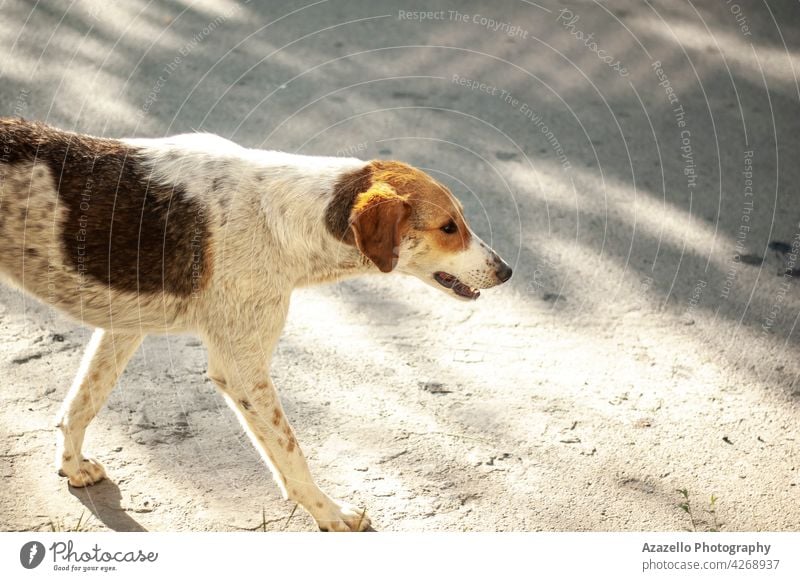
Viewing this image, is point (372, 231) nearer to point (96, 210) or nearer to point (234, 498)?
point (96, 210)

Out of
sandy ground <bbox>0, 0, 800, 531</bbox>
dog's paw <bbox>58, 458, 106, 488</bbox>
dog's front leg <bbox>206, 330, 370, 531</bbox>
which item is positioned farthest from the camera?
sandy ground <bbox>0, 0, 800, 531</bbox>

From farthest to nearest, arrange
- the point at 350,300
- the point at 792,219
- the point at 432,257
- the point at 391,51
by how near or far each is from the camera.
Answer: the point at 391,51
the point at 792,219
the point at 350,300
the point at 432,257

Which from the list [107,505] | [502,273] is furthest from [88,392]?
[502,273]

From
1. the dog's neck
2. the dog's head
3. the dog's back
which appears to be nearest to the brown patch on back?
the dog's back

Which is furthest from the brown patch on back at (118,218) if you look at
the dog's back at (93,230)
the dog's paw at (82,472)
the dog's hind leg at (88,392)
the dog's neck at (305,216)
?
the dog's paw at (82,472)

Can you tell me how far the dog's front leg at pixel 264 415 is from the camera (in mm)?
3889

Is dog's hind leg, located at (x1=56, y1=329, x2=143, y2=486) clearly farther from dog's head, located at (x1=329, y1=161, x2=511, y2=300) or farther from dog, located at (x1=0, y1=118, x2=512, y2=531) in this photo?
dog's head, located at (x1=329, y1=161, x2=511, y2=300)

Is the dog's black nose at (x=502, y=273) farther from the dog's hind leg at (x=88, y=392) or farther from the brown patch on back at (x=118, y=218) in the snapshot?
the dog's hind leg at (x=88, y=392)

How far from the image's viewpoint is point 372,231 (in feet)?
12.5

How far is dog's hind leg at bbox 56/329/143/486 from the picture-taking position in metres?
4.23

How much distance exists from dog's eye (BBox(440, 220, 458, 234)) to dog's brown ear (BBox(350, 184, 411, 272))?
209 mm

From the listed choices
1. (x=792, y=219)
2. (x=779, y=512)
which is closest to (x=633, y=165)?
(x=792, y=219)

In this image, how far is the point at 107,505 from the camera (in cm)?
425

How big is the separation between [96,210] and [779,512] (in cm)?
336
